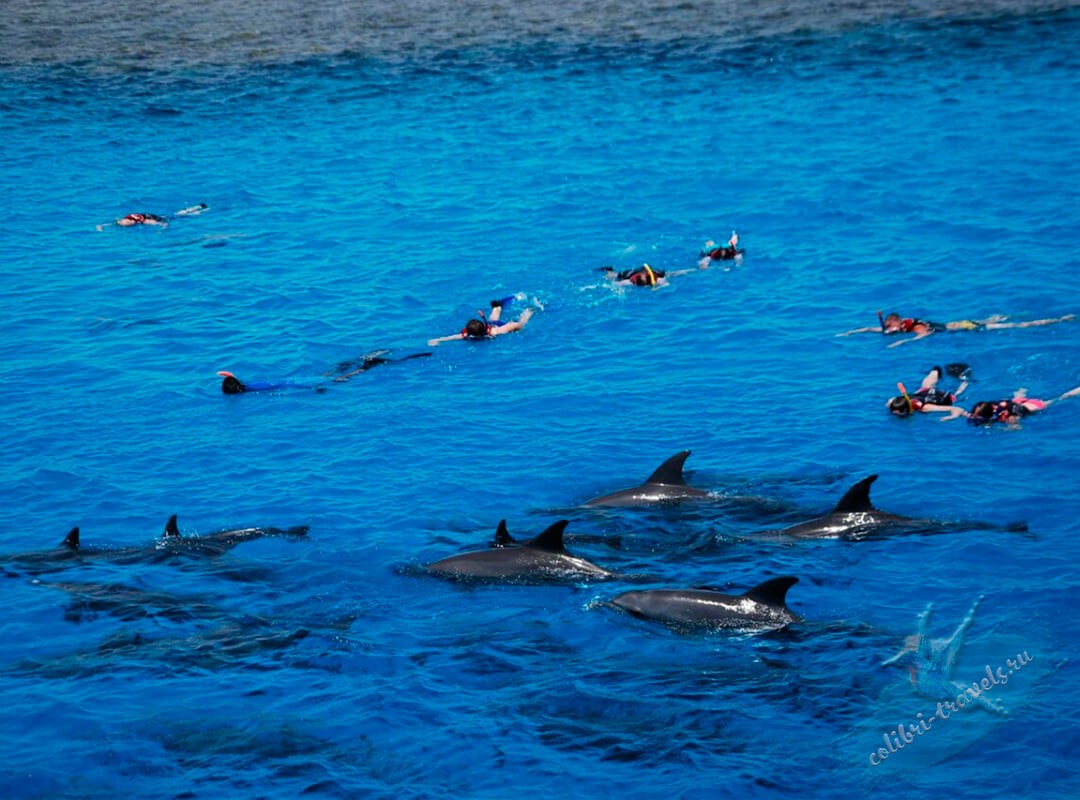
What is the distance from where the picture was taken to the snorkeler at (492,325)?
83.7 ft

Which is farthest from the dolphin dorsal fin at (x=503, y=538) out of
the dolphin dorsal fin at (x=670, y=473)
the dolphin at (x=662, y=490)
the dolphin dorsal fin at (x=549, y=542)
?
the dolphin dorsal fin at (x=670, y=473)

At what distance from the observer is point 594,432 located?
2156 centimetres

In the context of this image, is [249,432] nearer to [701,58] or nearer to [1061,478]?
[1061,478]

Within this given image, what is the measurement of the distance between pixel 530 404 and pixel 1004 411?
778 centimetres

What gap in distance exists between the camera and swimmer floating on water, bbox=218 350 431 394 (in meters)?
23.7

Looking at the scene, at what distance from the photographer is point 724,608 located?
1487 centimetres

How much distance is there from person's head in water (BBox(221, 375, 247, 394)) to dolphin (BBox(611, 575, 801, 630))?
1105cm


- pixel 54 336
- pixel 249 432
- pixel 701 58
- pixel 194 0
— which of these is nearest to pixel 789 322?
pixel 249 432

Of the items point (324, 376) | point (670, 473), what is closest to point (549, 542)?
point (670, 473)

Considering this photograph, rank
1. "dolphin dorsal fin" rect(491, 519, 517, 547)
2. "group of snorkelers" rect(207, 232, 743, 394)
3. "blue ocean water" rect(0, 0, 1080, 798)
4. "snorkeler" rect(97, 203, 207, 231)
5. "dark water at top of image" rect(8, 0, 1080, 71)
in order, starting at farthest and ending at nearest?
"dark water at top of image" rect(8, 0, 1080, 71) → "snorkeler" rect(97, 203, 207, 231) → "group of snorkelers" rect(207, 232, 743, 394) → "dolphin dorsal fin" rect(491, 519, 517, 547) → "blue ocean water" rect(0, 0, 1080, 798)

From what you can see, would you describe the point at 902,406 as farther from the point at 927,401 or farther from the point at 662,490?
the point at 662,490

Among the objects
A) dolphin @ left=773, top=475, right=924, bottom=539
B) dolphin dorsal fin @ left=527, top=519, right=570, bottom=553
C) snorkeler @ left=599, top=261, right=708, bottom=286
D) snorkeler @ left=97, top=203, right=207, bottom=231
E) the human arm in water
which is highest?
snorkeler @ left=97, top=203, right=207, bottom=231

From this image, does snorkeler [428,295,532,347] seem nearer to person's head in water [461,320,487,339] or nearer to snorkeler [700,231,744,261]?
person's head in water [461,320,487,339]

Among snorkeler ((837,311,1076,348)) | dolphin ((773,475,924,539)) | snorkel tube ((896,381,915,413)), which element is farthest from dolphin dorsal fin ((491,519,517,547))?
snorkeler ((837,311,1076,348))
